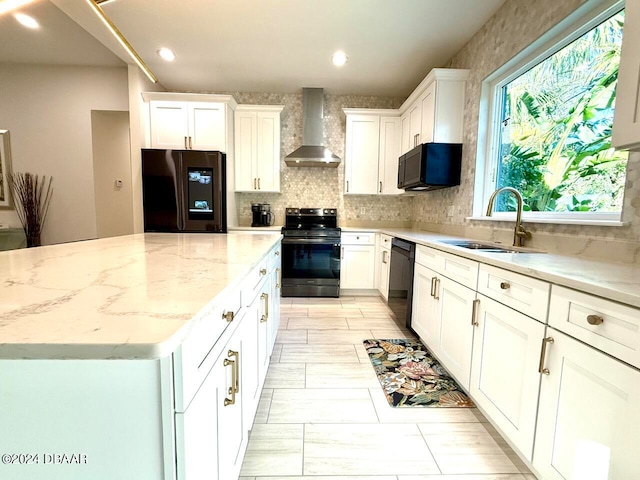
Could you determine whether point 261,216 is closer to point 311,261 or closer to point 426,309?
point 311,261

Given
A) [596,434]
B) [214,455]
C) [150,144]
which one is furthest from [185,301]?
[150,144]

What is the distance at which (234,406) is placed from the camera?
39.7 inches

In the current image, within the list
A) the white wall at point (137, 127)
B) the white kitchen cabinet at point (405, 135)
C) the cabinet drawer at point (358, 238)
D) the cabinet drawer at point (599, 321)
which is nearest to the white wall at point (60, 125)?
the white wall at point (137, 127)

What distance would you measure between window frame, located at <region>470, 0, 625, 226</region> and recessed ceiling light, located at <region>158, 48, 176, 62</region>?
320cm

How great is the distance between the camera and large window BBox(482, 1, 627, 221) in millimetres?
1533

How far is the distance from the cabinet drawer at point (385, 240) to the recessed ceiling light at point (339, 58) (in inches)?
79.1

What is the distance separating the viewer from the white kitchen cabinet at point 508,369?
1146 millimetres

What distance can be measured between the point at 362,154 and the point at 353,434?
3.32m

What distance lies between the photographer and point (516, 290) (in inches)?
49.3

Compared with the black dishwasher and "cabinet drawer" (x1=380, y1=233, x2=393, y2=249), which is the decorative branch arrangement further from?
the black dishwasher

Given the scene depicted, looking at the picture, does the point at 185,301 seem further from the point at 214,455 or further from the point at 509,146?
the point at 509,146

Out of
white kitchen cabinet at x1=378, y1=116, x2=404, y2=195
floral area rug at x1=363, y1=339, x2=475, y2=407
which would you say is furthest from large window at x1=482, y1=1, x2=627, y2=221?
white kitchen cabinet at x1=378, y1=116, x2=404, y2=195

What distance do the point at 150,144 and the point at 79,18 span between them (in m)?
1.28

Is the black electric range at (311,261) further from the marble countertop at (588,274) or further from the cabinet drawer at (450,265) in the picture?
the marble countertop at (588,274)
